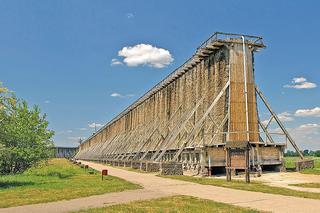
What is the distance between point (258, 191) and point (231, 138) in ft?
44.7

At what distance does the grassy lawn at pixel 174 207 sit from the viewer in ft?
31.5

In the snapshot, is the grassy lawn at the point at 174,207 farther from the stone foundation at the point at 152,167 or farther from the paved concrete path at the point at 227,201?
the stone foundation at the point at 152,167

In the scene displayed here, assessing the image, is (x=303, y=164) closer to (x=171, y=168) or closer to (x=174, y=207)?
(x=171, y=168)

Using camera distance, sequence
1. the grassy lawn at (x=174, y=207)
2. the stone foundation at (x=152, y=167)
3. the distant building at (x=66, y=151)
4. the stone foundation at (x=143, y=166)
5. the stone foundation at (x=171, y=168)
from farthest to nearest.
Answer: the distant building at (x=66, y=151), the stone foundation at (x=143, y=166), the stone foundation at (x=152, y=167), the stone foundation at (x=171, y=168), the grassy lawn at (x=174, y=207)

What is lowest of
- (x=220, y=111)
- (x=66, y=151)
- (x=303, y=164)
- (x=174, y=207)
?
(x=174, y=207)

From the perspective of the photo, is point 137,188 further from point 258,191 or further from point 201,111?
point 201,111

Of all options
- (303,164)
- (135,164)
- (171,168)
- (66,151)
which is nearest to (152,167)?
(171,168)

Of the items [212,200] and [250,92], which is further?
[250,92]

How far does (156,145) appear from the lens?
44.4m

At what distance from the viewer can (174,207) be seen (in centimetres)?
1013

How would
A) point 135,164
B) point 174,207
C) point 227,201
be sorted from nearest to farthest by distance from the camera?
→ point 174,207 → point 227,201 → point 135,164

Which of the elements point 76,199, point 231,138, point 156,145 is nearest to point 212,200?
point 76,199

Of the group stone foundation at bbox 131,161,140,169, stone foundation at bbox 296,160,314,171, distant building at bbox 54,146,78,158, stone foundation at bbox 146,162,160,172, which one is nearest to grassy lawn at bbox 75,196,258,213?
stone foundation at bbox 146,162,160,172

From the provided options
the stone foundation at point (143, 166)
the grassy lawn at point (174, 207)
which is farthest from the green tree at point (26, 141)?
the grassy lawn at point (174, 207)
